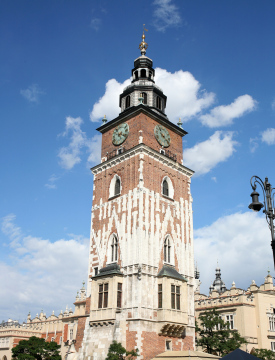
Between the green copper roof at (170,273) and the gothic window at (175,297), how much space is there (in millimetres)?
990

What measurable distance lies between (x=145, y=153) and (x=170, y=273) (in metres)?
12.1

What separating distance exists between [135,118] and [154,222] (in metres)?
11.8

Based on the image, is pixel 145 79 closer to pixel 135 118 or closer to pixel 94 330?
pixel 135 118

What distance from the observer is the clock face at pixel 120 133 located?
1724 inches

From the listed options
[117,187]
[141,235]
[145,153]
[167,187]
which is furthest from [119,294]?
[145,153]

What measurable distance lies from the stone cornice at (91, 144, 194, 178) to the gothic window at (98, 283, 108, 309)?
1309 cm

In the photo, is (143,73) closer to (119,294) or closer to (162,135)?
(162,135)

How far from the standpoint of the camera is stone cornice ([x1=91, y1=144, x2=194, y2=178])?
40.5m

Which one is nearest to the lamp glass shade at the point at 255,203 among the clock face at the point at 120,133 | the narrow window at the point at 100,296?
the narrow window at the point at 100,296

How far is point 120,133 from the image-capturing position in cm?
4447

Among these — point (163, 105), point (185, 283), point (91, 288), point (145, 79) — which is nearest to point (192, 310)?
point (185, 283)

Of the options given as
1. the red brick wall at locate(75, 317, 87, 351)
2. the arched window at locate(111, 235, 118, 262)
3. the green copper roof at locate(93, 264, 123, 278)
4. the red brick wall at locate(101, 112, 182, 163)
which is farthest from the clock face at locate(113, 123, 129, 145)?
the red brick wall at locate(75, 317, 87, 351)

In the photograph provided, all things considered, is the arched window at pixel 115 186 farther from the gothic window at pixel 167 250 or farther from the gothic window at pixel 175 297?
the gothic window at pixel 175 297

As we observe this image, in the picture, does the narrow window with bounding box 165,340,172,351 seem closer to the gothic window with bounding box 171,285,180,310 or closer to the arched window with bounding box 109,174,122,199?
the gothic window with bounding box 171,285,180,310
